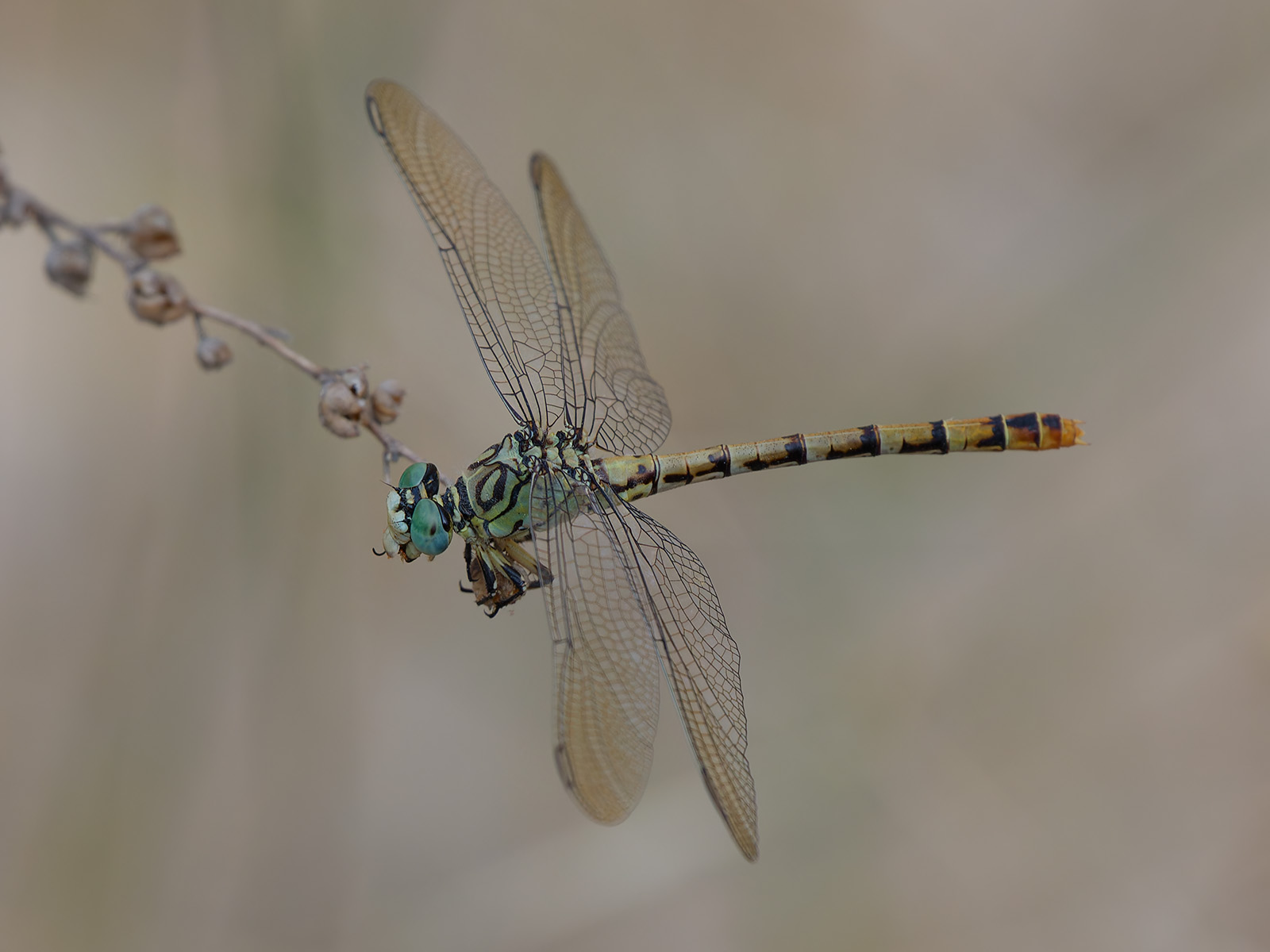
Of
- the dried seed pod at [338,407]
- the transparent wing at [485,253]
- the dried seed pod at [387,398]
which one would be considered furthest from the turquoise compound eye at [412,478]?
the dried seed pod at [338,407]

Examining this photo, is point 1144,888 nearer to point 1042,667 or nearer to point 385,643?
point 1042,667

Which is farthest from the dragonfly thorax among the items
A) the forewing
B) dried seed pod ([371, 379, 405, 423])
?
dried seed pod ([371, 379, 405, 423])

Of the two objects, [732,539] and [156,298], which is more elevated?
[732,539]

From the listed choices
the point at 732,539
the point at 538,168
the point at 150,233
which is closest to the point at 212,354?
the point at 150,233

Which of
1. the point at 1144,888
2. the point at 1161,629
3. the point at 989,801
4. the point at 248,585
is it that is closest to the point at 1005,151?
the point at 1161,629

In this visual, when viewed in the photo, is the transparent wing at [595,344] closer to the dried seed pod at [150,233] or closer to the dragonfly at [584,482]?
the dragonfly at [584,482]

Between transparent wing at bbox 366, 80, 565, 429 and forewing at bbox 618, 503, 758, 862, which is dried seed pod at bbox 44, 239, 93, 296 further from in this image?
forewing at bbox 618, 503, 758, 862

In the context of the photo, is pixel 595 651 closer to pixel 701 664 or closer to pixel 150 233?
pixel 701 664
